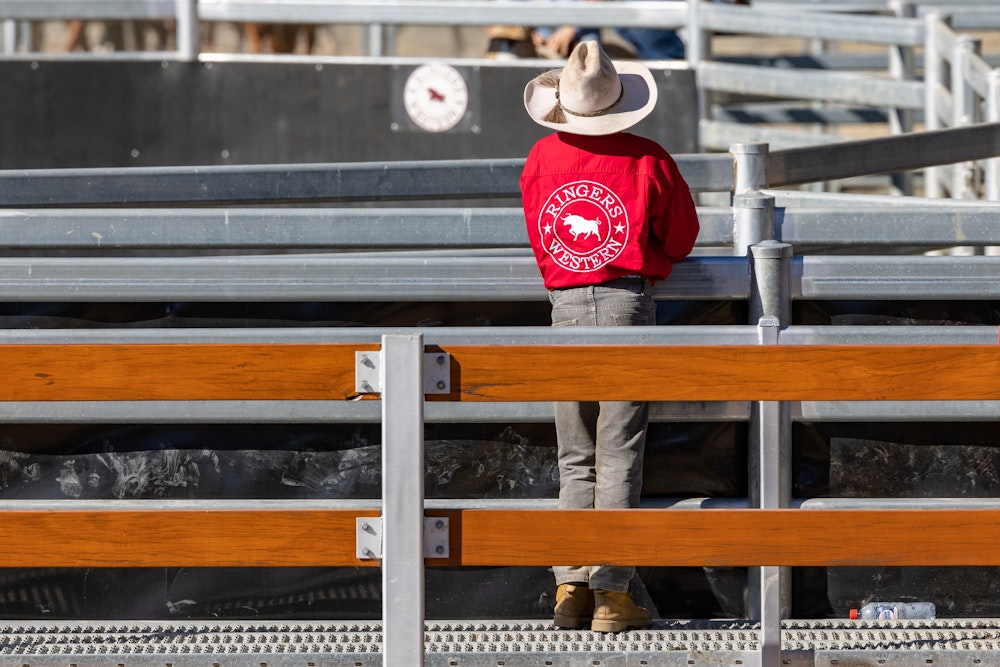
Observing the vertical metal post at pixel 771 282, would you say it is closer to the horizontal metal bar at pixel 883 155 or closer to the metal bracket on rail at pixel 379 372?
the horizontal metal bar at pixel 883 155

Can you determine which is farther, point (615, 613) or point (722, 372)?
point (615, 613)

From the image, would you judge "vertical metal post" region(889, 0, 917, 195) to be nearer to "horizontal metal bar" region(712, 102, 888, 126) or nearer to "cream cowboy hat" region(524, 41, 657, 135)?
"horizontal metal bar" region(712, 102, 888, 126)

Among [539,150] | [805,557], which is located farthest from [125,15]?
[805,557]

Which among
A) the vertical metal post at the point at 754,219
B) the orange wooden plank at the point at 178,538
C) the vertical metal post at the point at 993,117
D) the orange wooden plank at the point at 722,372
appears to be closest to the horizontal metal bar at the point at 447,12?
the vertical metal post at the point at 993,117

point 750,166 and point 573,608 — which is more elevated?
point 750,166

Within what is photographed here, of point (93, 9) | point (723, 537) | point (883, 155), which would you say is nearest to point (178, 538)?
point (723, 537)

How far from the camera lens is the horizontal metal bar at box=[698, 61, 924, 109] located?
25.5 feet

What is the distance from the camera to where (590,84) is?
3.54 m

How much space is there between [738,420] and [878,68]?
8930mm

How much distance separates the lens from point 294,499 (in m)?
3.48

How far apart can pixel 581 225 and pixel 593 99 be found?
0.36 metres

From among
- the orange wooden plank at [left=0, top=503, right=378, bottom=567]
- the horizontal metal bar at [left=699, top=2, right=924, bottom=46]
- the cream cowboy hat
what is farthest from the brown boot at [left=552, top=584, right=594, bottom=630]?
the horizontal metal bar at [left=699, top=2, right=924, bottom=46]

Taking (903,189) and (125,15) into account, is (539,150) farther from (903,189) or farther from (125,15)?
(903,189)

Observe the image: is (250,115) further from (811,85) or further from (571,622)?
(571,622)
